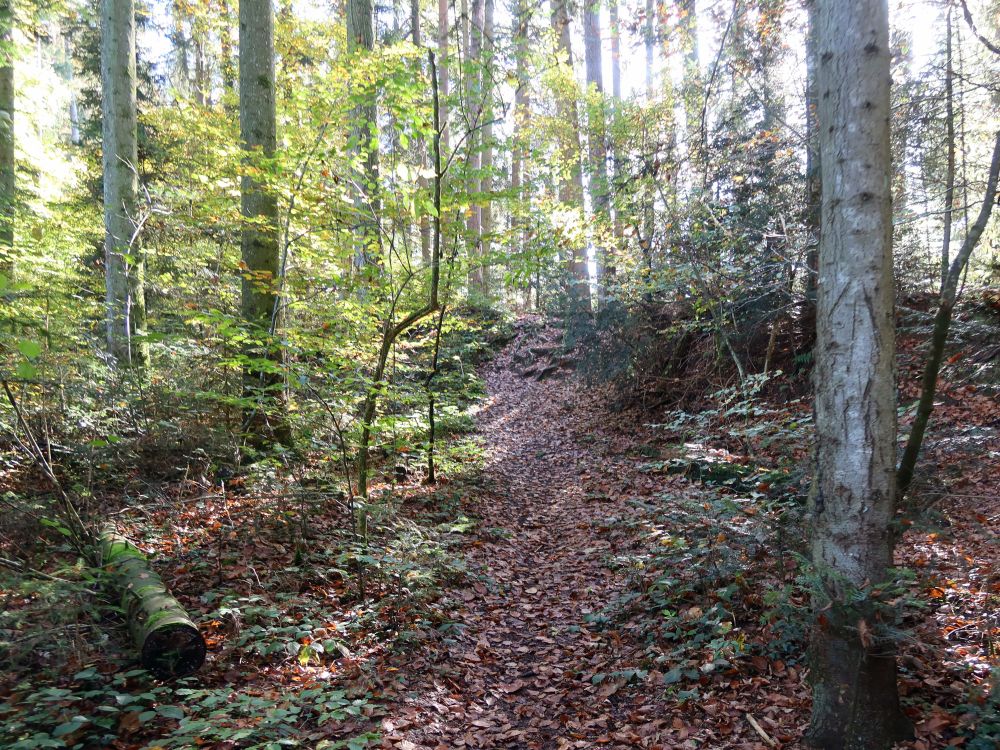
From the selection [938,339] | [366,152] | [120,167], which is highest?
[120,167]

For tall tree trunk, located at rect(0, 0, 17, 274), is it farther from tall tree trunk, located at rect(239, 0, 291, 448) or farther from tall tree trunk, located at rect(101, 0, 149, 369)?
tall tree trunk, located at rect(239, 0, 291, 448)

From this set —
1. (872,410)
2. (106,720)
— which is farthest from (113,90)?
(872,410)

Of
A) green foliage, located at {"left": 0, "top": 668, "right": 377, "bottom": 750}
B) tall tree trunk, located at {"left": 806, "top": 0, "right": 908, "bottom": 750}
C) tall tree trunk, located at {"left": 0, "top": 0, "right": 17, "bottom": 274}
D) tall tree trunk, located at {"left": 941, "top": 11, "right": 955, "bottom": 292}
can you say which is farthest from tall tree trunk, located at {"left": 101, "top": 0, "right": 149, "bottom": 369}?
tall tree trunk, located at {"left": 941, "top": 11, "right": 955, "bottom": 292}

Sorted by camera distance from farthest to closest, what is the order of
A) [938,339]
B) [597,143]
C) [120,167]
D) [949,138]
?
[597,143] → [120,167] → [949,138] → [938,339]

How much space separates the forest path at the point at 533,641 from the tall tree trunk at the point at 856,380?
1.24 m

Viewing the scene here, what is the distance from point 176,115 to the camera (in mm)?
11898

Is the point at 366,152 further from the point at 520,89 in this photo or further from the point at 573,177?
the point at 573,177

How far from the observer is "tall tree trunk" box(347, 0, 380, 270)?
603cm

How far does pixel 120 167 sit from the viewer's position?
899cm

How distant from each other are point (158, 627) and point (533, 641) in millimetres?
2818

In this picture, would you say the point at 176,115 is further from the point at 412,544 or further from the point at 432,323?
the point at 412,544

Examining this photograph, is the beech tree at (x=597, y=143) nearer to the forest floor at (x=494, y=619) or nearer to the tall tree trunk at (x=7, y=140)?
the forest floor at (x=494, y=619)

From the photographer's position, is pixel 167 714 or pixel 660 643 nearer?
pixel 167 714

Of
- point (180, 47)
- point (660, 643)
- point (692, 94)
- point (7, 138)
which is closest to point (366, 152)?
point (660, 643)
